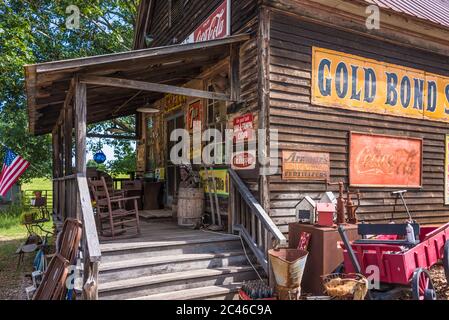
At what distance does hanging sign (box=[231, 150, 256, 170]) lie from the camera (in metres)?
6.01

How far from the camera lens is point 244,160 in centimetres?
622

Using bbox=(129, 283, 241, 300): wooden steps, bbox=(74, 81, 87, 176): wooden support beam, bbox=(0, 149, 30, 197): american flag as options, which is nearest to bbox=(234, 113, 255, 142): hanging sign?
bbox=(129, 283, 241, 300): wooden steps

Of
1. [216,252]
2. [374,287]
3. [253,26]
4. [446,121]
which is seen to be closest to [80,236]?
[216,252]

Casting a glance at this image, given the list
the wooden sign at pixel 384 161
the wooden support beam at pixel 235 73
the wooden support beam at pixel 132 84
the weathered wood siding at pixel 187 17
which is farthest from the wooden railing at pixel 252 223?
the weathered wood siding at pixel 187 17

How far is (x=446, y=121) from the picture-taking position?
827 cm

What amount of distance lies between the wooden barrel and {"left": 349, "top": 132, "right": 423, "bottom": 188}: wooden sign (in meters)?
2.94

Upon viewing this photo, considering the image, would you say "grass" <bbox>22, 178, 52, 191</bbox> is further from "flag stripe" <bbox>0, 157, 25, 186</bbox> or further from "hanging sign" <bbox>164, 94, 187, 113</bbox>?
"hanging sign" <bbox>164, 94, 187, 113</bbox>

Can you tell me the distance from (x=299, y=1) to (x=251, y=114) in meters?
2.15

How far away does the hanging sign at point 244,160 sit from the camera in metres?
6.01

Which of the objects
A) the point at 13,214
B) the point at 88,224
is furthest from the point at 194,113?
the point at 13,214

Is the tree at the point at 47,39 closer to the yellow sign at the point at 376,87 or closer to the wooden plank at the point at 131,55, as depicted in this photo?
the wooden plank at the point at 131,55

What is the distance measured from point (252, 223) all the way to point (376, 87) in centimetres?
384

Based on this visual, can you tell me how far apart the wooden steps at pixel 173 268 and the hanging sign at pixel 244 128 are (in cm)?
176

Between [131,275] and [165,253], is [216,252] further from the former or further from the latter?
[131,275]
